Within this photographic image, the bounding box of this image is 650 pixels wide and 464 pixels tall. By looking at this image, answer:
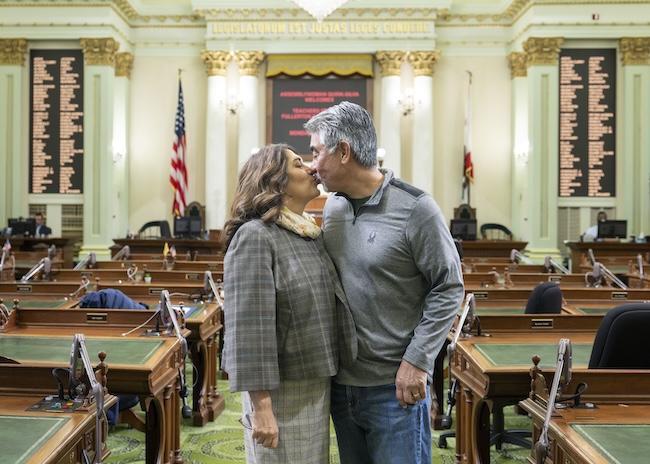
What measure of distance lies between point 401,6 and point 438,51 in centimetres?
123

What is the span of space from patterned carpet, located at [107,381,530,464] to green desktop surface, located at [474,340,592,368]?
107 cm

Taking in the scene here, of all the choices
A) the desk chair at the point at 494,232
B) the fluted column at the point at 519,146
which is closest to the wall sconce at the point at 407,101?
the fluted column at the point at 519,146

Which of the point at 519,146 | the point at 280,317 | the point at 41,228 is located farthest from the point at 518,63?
the point at 280,317

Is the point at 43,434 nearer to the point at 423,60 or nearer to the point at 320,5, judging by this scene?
the point at 320,5

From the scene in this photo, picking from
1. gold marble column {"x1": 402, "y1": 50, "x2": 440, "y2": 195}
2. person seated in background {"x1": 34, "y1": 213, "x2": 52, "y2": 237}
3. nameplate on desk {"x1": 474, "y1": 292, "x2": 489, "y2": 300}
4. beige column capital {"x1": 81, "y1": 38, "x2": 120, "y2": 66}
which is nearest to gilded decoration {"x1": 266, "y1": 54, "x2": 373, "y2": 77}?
gold marble column {"x1": 402, "y1": 50, "x2": 440, "y2": 195}

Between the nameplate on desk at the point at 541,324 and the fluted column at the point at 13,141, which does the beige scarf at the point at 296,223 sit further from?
the fluted column at the point at 13,141

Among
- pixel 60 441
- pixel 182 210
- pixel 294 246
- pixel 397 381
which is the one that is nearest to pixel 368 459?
pixel 397 381

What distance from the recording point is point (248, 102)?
16.3 meters

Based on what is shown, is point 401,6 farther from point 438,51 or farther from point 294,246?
point 294,246

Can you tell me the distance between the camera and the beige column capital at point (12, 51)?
50.7 feet

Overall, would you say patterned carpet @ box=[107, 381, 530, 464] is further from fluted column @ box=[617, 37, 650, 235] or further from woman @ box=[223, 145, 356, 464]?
fluted column @ box=[617, 37, 650, 235]

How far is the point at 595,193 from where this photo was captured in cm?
1534

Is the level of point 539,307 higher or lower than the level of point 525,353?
higher

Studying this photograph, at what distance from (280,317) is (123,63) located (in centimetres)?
1533
